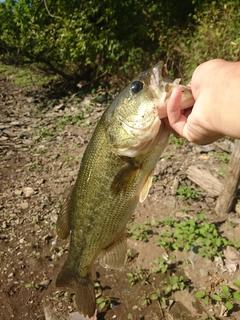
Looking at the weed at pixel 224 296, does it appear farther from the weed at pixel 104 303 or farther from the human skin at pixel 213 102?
the human skin at pixel 213 102

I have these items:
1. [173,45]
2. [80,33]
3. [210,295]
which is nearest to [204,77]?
[210,295]

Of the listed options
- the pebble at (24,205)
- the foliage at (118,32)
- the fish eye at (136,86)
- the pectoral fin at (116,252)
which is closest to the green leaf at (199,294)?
the pectoral fin at (116,252)

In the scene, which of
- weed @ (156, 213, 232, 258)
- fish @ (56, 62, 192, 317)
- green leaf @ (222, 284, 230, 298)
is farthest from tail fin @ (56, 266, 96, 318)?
weed @ (156, 213, 232, 258)

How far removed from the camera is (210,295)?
11.3 ft

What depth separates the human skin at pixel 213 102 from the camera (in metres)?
1.53

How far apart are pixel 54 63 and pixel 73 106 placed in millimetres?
3505

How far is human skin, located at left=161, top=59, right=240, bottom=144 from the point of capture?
5.01ft

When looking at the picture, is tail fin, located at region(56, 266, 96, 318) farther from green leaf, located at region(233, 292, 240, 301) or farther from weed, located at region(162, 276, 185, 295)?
green leaf, located at region(233, 292, 240, 301)

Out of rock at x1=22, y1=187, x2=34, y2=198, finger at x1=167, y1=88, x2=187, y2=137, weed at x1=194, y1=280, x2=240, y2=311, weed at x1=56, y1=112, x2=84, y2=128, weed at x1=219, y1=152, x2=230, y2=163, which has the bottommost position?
weed at x1=56, y1=112, x2=84, y2=128

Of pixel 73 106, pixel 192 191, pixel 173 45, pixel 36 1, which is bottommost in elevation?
pixel 73 106

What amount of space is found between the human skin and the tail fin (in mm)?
1374

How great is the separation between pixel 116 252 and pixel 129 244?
200 centimetres

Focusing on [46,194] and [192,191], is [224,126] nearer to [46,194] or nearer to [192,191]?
[192,191]

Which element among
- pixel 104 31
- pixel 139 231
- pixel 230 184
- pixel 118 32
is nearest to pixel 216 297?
pixel 139 231
